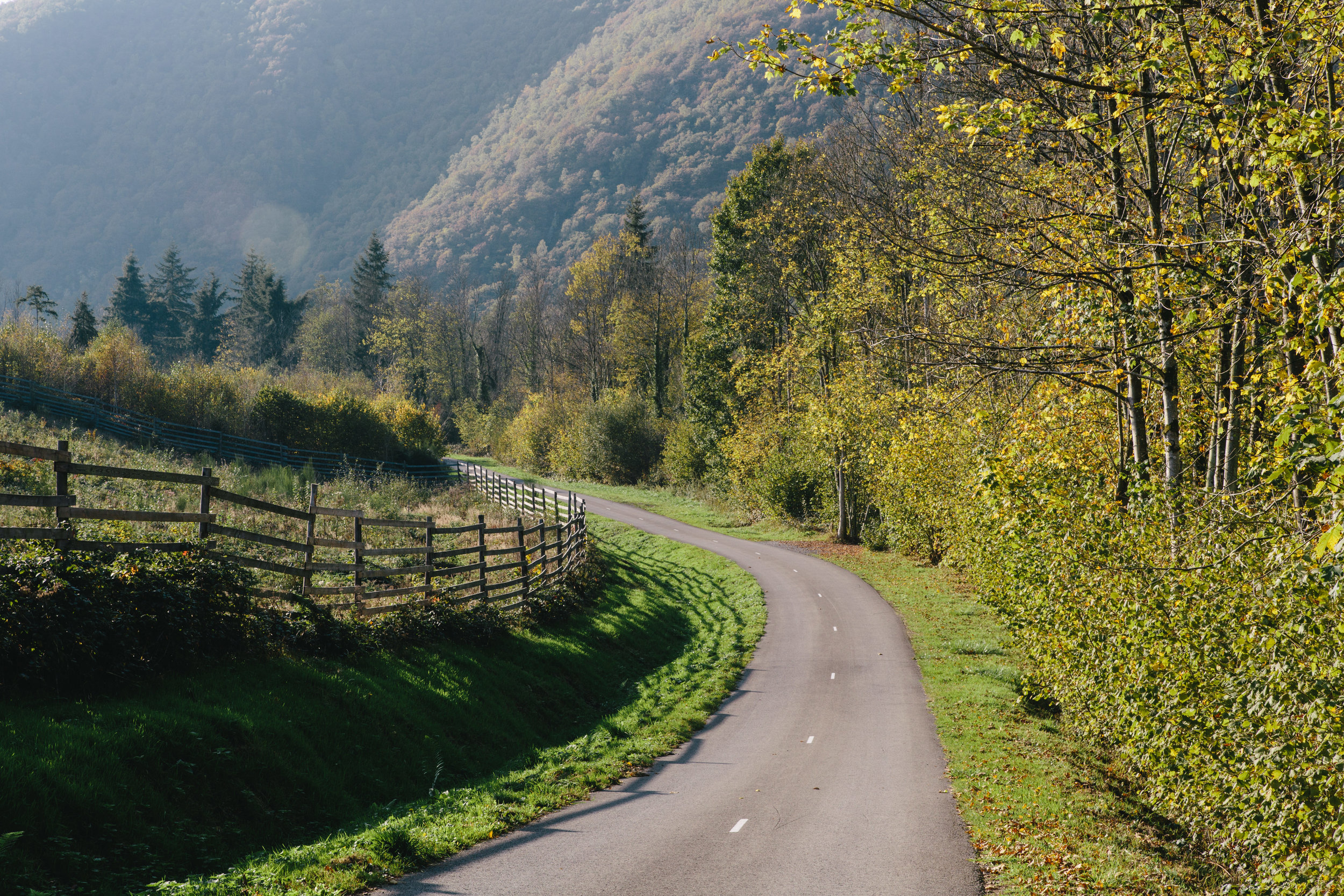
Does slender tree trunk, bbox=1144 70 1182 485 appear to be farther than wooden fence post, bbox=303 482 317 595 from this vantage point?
No

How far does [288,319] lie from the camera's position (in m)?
87.1

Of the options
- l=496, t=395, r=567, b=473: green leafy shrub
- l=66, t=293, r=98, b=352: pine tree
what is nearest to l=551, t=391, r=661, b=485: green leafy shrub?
l=496, t=395, r=567, b=473: green leafy shrub

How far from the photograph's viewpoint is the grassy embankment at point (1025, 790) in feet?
25.0

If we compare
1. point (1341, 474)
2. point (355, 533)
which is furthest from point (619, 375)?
point (1341, 474)

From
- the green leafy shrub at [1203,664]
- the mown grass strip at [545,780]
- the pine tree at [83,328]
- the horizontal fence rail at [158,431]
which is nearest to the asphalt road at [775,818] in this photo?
the mown grass strip at [545,780]

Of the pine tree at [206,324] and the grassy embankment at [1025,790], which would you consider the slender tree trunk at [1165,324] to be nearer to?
the grassy embankment at [1025,790]

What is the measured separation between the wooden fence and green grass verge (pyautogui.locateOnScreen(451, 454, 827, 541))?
15150 mm

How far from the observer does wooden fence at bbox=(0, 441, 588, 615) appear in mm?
7762

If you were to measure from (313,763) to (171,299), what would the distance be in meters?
98.9

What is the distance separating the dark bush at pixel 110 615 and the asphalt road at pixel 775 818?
11.7 ft

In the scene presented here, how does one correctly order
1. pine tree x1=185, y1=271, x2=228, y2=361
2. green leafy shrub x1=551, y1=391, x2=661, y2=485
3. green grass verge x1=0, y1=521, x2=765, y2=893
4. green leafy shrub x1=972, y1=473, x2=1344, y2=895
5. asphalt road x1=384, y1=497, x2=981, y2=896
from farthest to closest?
pine tree x1=185, y1=271, x2=228, y2=361 < green leafy shrub x1=551, y1=391, x2=661, y2=485 < asphalt road x1=384, y1=497, x2=981, y2=896 < green grass verge x1=0, y1=521, x2=765, y2=893 < green leafy shrub x1=972, y1=473, x2=1344, y2=895

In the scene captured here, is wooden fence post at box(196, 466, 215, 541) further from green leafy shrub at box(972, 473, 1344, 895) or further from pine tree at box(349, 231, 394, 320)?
pine tree at box(349, 231, 394, 320)

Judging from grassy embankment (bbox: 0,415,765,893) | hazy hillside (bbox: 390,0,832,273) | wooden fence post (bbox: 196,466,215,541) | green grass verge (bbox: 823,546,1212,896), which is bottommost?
green grass verge (bbox: 823,546,1212,896)

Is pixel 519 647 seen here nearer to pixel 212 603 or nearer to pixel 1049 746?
pixel 212 603
